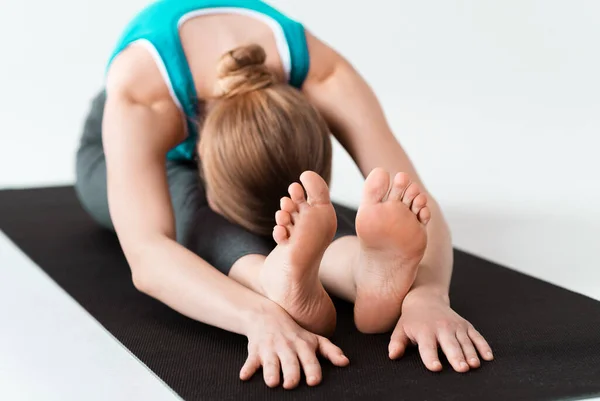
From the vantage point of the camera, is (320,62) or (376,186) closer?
(376,186)

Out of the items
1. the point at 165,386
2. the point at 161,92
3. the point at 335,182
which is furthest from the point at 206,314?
the point at 335,182

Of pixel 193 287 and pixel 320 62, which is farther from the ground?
pixel 320 62

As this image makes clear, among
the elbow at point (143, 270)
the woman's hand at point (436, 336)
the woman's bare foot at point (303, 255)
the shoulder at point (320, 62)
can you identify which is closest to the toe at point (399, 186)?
the woman's bare foot at point (303, 255)

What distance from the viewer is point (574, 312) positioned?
2.03 m

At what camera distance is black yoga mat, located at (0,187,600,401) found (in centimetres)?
160

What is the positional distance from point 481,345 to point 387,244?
0.27 metres

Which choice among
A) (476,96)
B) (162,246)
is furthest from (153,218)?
(476,96)

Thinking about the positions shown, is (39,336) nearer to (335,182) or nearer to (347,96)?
(347,96)

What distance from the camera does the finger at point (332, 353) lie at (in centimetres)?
170

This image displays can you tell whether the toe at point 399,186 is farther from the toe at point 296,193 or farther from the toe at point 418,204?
the toe at point 296,193

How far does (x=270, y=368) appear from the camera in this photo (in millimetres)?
1641

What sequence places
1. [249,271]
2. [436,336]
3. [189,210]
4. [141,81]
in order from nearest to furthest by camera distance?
[436,336] < [249,271] < [141,81] < [189,210]

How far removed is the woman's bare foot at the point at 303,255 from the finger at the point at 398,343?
14 centimetres

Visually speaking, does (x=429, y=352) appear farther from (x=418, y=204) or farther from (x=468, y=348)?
(x=418, y=204)
